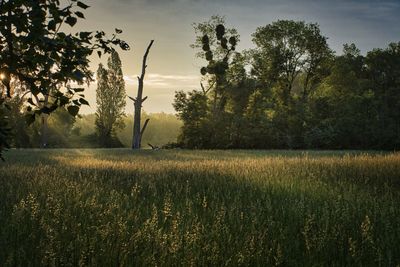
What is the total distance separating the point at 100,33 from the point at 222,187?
19.5 feet

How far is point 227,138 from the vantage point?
47.6 m

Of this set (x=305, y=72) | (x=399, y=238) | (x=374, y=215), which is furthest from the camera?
(x=305, y=72)

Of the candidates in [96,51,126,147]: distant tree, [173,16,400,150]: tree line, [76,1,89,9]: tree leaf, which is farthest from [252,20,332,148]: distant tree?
[76,1,89,9]: tree leaf

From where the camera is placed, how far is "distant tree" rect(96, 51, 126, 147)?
59094 mm

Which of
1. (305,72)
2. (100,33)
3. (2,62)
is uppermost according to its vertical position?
(305,72)

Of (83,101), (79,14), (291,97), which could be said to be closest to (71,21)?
(79,14)

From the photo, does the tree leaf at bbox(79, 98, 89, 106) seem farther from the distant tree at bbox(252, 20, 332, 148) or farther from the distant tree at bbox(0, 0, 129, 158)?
the distant tree at bbox(252, 20, 332, 148)

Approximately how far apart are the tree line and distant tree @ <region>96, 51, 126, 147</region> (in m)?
12.7

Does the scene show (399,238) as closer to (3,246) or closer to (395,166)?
(3,246)

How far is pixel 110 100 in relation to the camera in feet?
200

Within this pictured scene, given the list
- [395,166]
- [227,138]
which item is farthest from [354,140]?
[395,166]

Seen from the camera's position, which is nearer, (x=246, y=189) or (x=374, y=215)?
(x=374, y=215)

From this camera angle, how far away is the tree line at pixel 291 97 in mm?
45125

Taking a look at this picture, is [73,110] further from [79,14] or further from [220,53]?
[220,53]
